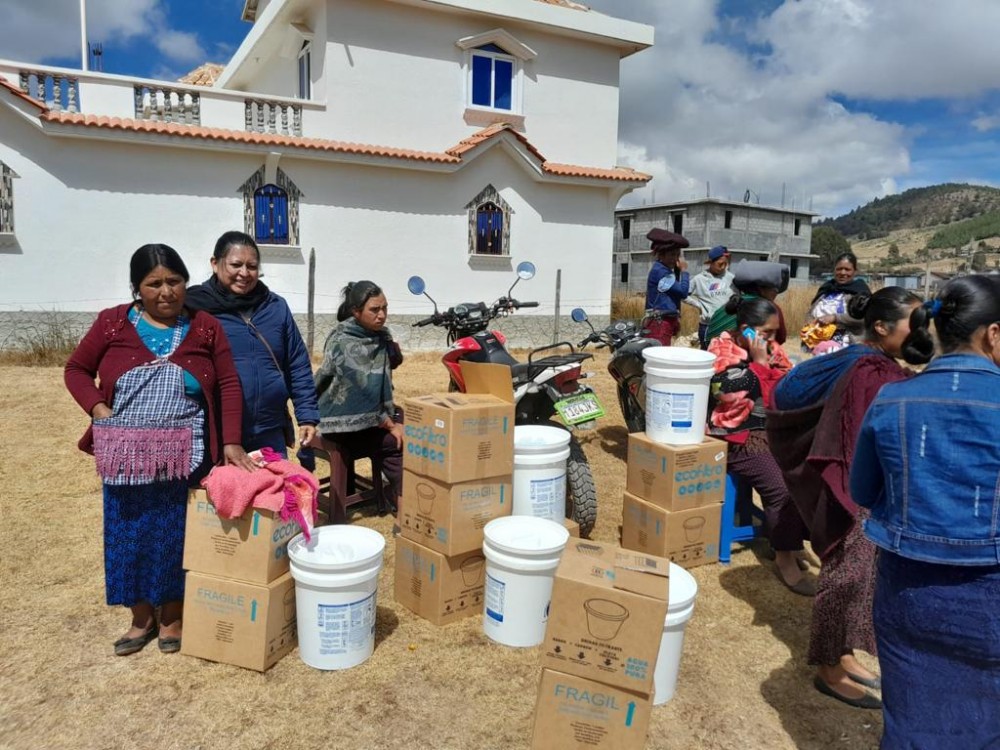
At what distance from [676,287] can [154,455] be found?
4865 mm

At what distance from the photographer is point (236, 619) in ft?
8.88

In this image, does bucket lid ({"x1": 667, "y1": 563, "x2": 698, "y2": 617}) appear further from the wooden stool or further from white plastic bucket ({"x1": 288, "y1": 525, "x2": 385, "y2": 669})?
the wooden stool

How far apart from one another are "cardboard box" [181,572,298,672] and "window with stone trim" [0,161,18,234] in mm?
10390

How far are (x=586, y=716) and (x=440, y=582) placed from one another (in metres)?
1.08

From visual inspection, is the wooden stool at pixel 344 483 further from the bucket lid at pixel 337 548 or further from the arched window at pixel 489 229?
the arched window at pixel 489 229

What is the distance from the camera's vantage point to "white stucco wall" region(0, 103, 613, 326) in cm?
1057

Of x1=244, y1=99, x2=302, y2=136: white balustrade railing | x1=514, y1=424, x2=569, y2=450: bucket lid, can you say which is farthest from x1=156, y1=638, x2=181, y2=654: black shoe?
x1=244, y1=99, x2=302, y2=136: white balustrade railing

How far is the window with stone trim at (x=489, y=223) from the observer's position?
13.6 meters

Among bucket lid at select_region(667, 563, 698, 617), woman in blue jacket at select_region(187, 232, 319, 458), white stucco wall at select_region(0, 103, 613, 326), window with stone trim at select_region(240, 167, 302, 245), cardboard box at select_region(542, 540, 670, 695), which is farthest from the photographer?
window with stone trim at select_region(240, 167, 302, 245)

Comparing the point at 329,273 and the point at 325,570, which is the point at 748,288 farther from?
the point at 329,273

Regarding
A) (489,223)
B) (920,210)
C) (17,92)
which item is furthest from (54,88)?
(920,210)

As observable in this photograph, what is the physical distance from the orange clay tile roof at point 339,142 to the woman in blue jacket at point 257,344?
9107 millimetres

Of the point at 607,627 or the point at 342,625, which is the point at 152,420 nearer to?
the point at 342,625

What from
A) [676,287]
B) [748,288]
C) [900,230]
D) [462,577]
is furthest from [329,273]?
[900,230]
